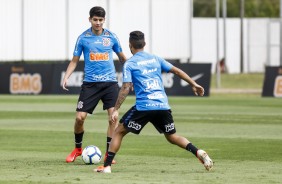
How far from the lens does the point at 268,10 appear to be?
89.1m

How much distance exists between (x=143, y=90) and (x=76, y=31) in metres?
37.6

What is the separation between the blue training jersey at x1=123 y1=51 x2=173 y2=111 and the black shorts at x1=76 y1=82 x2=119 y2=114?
2.16 metres

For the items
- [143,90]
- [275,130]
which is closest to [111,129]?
[143,90]

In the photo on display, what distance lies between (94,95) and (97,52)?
2.20 feet

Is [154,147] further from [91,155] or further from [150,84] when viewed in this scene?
[150,84]

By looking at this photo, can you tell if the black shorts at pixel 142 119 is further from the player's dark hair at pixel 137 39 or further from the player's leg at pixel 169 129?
the player's dark hair at pixel 137 39

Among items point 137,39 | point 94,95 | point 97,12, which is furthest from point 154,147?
point 137,39

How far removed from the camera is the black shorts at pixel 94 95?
15.5m

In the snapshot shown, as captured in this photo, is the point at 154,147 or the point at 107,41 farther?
the point at 154,147

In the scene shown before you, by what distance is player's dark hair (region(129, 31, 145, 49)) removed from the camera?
13.2 m

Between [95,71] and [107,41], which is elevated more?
[107,41]

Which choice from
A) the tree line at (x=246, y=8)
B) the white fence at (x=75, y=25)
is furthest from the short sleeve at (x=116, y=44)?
the tree line at (x=246, y=8)

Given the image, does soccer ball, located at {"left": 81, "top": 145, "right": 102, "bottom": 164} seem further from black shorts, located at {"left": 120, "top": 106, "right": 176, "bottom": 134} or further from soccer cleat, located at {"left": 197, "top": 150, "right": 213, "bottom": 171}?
soccer cleat, located at {"left": 197, "top": 150, "right": 213, "bottom": 171}

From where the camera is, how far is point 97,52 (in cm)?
1551
